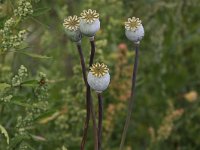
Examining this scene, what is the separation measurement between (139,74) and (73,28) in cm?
163

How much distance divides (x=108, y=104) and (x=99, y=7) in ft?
1.69

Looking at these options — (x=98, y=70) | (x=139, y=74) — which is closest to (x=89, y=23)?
(x=98, y=70)

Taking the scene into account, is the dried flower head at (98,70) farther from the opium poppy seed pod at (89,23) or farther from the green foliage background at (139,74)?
the green foliage background at (139,74)

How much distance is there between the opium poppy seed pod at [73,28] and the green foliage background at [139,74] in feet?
2.48

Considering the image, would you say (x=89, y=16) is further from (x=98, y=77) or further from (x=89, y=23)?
(x=98, y=77)

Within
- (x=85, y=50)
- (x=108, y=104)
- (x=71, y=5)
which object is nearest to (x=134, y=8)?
(x=71, y=5)

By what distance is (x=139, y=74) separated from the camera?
320 cm

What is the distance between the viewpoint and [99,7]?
115 inches

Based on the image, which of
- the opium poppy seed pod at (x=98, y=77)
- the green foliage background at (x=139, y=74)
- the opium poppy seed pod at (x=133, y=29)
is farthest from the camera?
the green foliage background at (x=139, y=74)

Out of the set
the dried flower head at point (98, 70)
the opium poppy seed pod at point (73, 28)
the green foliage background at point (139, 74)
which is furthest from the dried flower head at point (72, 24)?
the green foliage background at point (139, 74)

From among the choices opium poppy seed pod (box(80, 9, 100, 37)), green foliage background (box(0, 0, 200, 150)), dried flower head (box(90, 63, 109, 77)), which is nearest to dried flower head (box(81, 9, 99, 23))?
opium poppy seed pod (box(80, 9, 100, 37))

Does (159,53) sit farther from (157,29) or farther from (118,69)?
(118,69)

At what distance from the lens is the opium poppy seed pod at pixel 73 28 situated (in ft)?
5.27

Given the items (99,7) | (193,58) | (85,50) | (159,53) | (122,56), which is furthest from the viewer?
(193,58)
